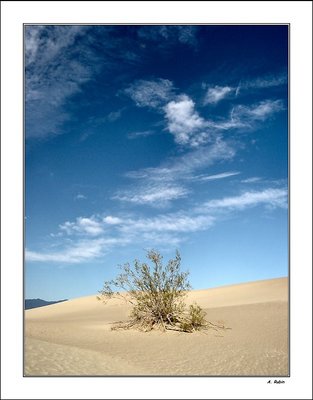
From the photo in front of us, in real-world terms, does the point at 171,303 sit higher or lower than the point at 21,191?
lower

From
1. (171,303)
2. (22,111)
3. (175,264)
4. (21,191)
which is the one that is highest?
(22,111)

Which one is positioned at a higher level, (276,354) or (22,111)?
(22,111)

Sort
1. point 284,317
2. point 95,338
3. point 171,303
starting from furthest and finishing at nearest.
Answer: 1. point 284,317
2. point 171,303
3. point 95,338

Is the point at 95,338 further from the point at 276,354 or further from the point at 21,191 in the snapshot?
the point at 21,191

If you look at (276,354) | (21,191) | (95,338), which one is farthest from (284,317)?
(21,191)

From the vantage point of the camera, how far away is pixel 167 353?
36.6 feet

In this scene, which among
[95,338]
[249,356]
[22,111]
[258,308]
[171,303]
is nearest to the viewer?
[22,111]

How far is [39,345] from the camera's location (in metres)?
9.94

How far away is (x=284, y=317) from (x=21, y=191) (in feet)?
46.2

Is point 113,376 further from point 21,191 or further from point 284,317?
point 284,317

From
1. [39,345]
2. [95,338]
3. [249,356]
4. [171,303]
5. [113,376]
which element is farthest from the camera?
[171,303]

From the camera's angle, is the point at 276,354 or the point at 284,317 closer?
the point at 276,354

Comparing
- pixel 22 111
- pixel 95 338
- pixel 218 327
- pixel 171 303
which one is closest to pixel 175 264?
pixel 171 303

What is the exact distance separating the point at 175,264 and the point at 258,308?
8.04 metres
